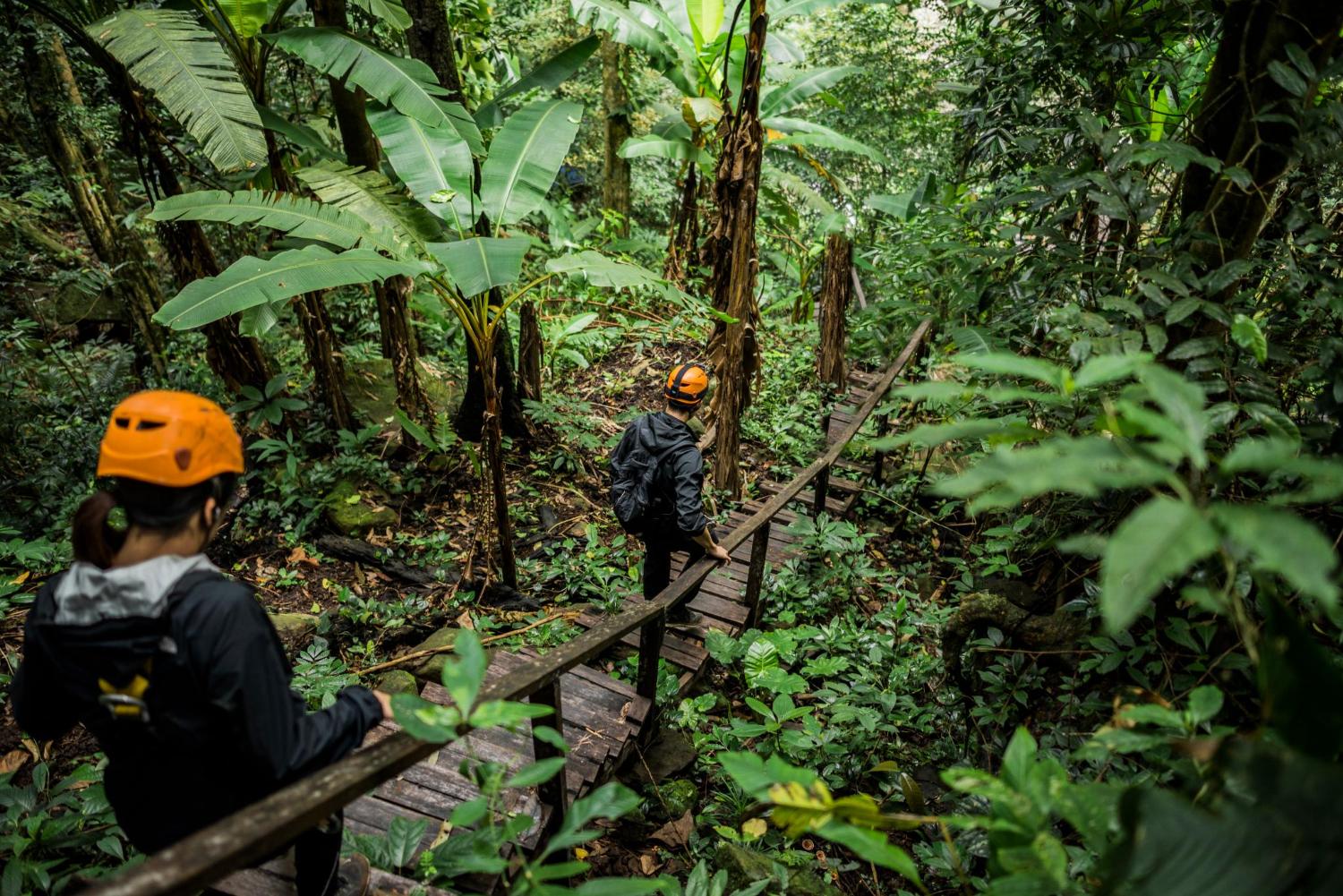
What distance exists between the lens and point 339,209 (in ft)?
13.5

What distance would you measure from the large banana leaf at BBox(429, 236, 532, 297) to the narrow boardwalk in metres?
1.84

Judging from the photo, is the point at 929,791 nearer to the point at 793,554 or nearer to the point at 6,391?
the point at 793,554

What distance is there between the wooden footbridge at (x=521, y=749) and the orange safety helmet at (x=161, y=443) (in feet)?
2.47

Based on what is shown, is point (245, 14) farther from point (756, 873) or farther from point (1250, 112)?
point (756, 873)

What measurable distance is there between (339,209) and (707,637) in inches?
135

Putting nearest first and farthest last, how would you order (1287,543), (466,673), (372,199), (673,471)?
(1287,543) → (466,673) → (673,471) → (372,199)

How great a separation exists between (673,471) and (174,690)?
2778 millimetres

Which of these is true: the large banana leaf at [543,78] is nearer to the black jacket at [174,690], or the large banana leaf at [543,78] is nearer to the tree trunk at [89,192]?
the tree trunk at [89,192]

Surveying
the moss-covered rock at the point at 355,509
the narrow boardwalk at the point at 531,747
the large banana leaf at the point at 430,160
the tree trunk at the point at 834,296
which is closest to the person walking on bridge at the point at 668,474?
the narrow boardwalk at the point at 531,747

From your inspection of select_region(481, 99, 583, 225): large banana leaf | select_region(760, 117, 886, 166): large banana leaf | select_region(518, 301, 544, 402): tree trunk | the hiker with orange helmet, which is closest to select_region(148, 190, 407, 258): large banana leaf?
select_region(481, 99, 583, 225): large banana leaf

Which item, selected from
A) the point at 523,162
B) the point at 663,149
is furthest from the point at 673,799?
the point at 663,149

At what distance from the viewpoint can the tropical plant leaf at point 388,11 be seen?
14.4 feet

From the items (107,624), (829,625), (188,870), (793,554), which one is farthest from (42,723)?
(793,554)

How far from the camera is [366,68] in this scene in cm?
441
